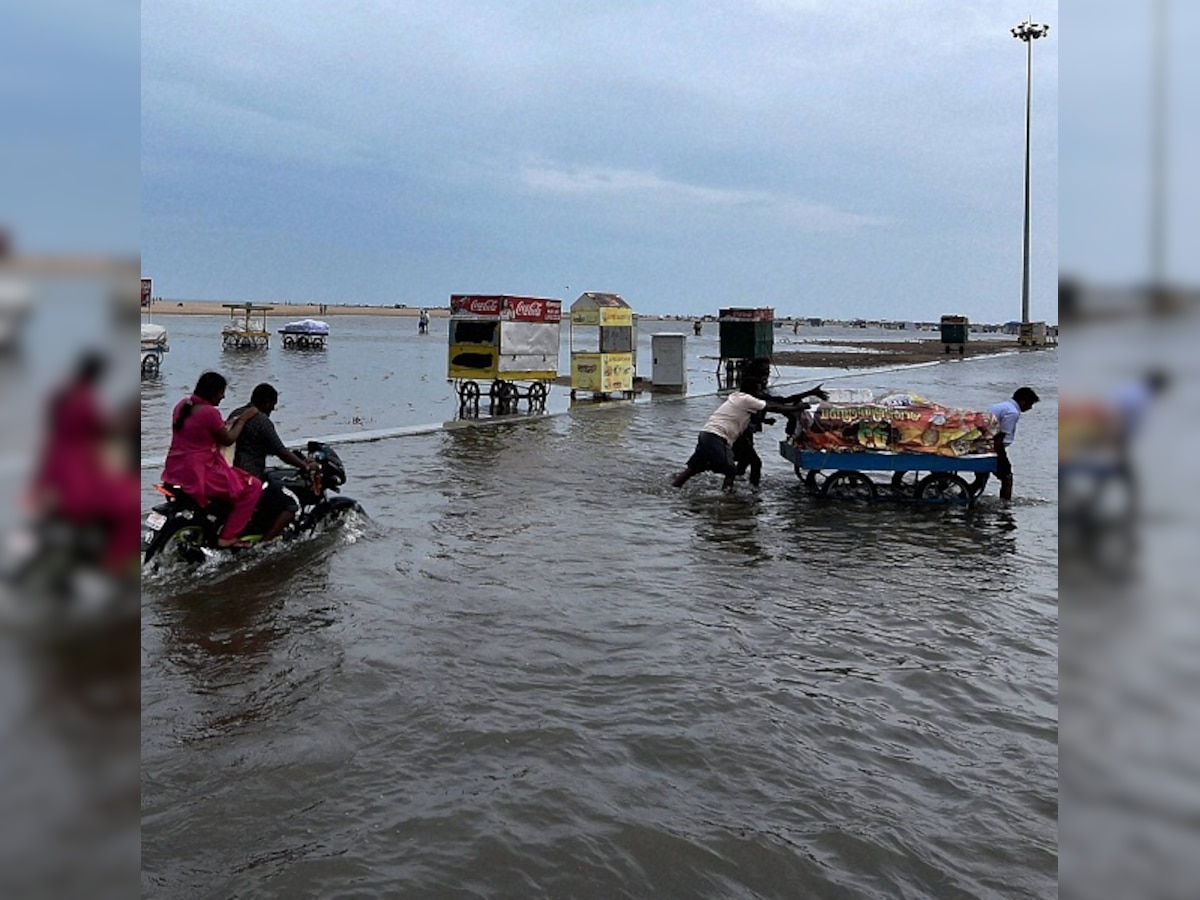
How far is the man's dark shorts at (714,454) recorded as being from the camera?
A: 11281 millimetres

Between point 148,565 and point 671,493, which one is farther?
point 671,493

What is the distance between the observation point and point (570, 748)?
15.9 feet

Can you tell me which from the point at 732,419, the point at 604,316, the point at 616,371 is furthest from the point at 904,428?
the point at 616,371

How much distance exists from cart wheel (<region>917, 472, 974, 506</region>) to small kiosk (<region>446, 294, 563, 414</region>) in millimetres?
10450

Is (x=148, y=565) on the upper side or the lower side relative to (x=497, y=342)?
lower

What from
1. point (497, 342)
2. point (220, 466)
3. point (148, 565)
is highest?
point (497, 342)

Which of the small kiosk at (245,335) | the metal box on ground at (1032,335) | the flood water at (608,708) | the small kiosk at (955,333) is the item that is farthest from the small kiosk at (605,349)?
the metal box on ground at (1032,335)

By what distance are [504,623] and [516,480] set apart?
5.89 metres

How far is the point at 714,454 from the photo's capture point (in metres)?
11.3

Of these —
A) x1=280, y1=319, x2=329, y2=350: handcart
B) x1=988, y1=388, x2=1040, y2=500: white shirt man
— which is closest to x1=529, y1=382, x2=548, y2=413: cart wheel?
x1=988, y1=388, x2=1040, y2=500: white shirt man
